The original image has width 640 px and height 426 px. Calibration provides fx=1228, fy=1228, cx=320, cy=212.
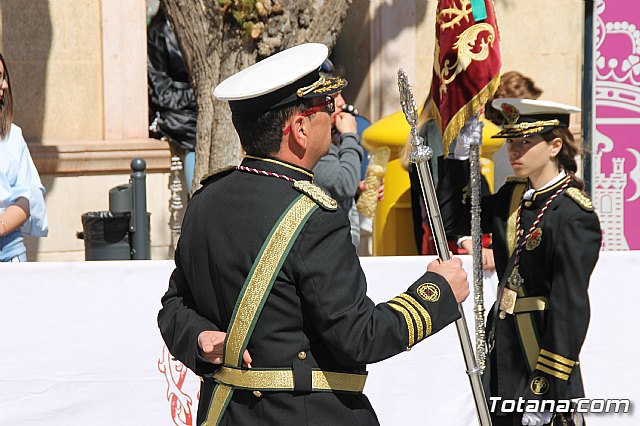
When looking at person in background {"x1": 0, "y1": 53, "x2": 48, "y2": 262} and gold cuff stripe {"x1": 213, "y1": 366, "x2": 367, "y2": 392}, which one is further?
person in background {"x1": 0, "y1": 53, "x2": 48, "y2": 262}

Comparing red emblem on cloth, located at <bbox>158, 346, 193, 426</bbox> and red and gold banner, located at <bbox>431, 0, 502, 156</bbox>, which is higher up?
red and gold banner, located at <bbox>431, 0, 502, 156</bbox>

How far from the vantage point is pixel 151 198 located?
401 inches

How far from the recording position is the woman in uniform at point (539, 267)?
4.45 m

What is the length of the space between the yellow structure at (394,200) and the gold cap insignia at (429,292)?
4.17m

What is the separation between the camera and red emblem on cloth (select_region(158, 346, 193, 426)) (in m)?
5.52

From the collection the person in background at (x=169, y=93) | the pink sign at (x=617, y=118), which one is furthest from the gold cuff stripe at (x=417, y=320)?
the person in background at (x=169, y=93)

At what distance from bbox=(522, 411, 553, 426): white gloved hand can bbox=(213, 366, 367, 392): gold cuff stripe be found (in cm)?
134

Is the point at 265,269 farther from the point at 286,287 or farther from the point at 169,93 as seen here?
the point at 169,93

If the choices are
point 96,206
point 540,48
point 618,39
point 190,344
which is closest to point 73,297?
point 190,344

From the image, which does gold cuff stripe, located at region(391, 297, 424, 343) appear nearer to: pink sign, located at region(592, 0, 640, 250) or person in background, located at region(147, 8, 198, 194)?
pink sign, located at region(592, 0, 640, 250)

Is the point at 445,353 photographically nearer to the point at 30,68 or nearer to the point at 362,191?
the point at 362,191

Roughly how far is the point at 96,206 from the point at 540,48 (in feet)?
13.6

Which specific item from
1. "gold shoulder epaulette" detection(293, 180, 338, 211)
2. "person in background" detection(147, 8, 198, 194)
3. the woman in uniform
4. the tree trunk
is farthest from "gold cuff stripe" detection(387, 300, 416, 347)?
"person in background" detection(147, 8, 198, 194)

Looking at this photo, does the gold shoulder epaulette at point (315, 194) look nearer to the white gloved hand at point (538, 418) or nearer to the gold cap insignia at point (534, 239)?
the gold cap insignia at point (534, 239)
